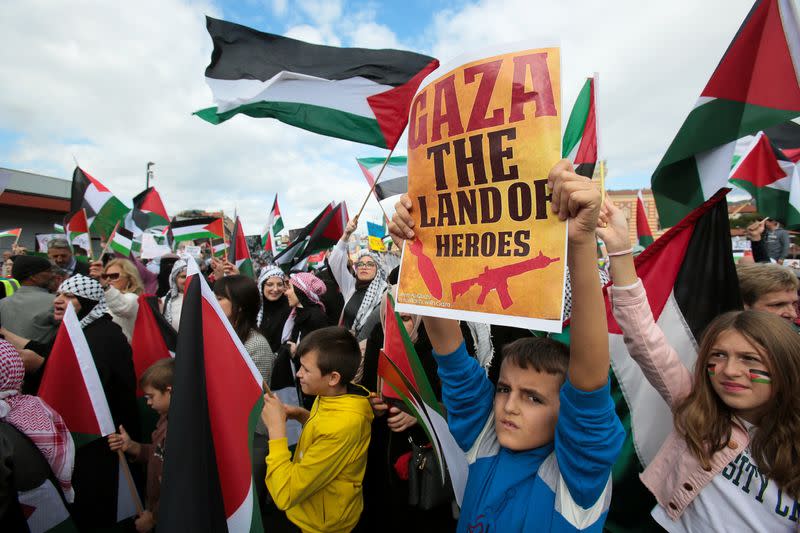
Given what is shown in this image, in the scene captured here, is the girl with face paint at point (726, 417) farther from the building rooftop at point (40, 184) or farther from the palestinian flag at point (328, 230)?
the building rooftop at point (40, 184)

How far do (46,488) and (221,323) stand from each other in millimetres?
1481

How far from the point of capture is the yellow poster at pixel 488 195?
43.7 inches

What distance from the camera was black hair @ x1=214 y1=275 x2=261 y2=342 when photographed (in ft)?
10.6

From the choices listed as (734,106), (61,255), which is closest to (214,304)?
(734,106)

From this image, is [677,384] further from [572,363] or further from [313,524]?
[313,524]

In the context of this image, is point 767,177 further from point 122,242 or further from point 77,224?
point 77,224

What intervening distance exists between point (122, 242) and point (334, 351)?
723 centimetres

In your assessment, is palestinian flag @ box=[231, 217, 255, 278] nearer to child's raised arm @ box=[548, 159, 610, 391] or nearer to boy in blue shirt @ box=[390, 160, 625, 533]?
boy in blue shirt @ box=[390, 160, 625, 533]

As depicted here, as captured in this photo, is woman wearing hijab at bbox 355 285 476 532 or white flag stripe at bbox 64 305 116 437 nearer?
white flag stripe at bbox 64 305 116 437

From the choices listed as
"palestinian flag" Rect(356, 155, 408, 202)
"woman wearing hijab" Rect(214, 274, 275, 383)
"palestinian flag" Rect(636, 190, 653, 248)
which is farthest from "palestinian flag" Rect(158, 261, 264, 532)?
"palestinian flag" Rect(636, 190, 653, 248)

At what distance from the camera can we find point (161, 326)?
3.22m

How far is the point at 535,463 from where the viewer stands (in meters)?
1.38

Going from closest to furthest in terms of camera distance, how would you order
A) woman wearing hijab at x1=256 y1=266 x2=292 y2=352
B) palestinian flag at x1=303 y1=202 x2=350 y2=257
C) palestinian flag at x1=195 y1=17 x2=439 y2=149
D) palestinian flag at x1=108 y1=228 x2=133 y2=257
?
palestinian flag at x1=195 y1=17 x2=439 y2=149, woman wearing hijab at x1=256 y1=266 x2=292 y2=352, palestinian flag at x1=303 y1=202 x2=350 y2=257, palestinian flag at x1=108 y1=228 x2=133 y2=257

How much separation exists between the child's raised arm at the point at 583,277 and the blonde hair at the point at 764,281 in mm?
1751
